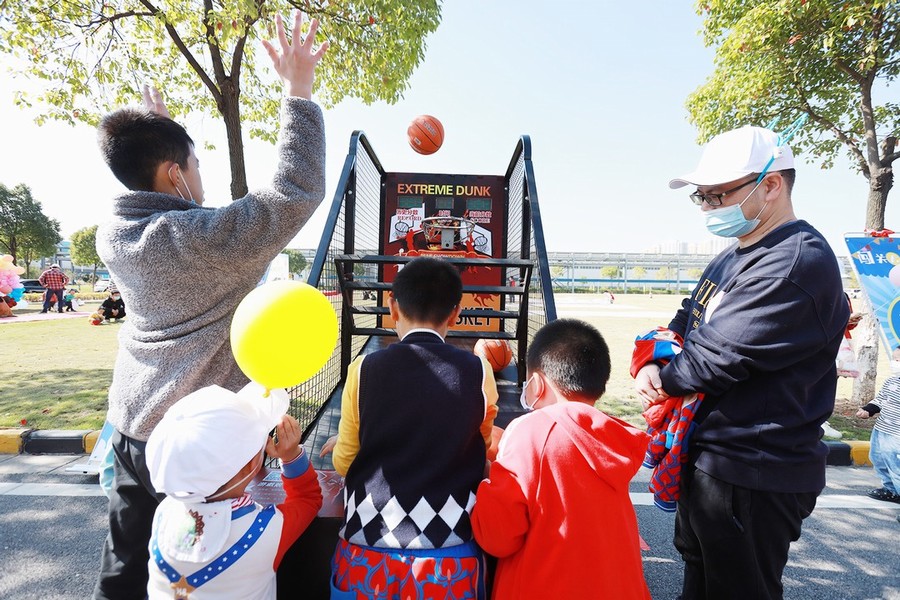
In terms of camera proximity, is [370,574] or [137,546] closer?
[370,574]

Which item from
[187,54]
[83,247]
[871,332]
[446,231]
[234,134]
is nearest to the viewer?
[446,231]

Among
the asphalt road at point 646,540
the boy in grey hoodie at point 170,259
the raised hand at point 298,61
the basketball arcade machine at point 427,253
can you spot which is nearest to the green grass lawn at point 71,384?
the asphalt road at point 646,540

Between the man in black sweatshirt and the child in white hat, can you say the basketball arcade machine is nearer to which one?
the man in black sweatshirt

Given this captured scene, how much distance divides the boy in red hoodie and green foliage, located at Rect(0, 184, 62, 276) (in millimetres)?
38713

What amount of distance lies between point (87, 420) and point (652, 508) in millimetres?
5080

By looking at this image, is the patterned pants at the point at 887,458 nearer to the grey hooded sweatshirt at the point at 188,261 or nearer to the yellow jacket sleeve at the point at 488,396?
the yellow jacket sleeve at the point at 488,396

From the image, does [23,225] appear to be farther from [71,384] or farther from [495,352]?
[495,352]

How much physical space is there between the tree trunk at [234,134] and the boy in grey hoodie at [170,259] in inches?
182

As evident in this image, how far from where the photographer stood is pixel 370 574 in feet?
4.20

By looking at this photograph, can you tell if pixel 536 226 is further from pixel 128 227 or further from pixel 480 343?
pixel 128 227

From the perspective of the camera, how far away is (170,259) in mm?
1267

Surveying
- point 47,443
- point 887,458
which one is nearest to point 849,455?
point 887,458

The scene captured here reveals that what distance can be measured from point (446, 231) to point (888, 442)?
4062mm

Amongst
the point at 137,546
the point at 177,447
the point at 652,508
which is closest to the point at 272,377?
the point at 177,447
